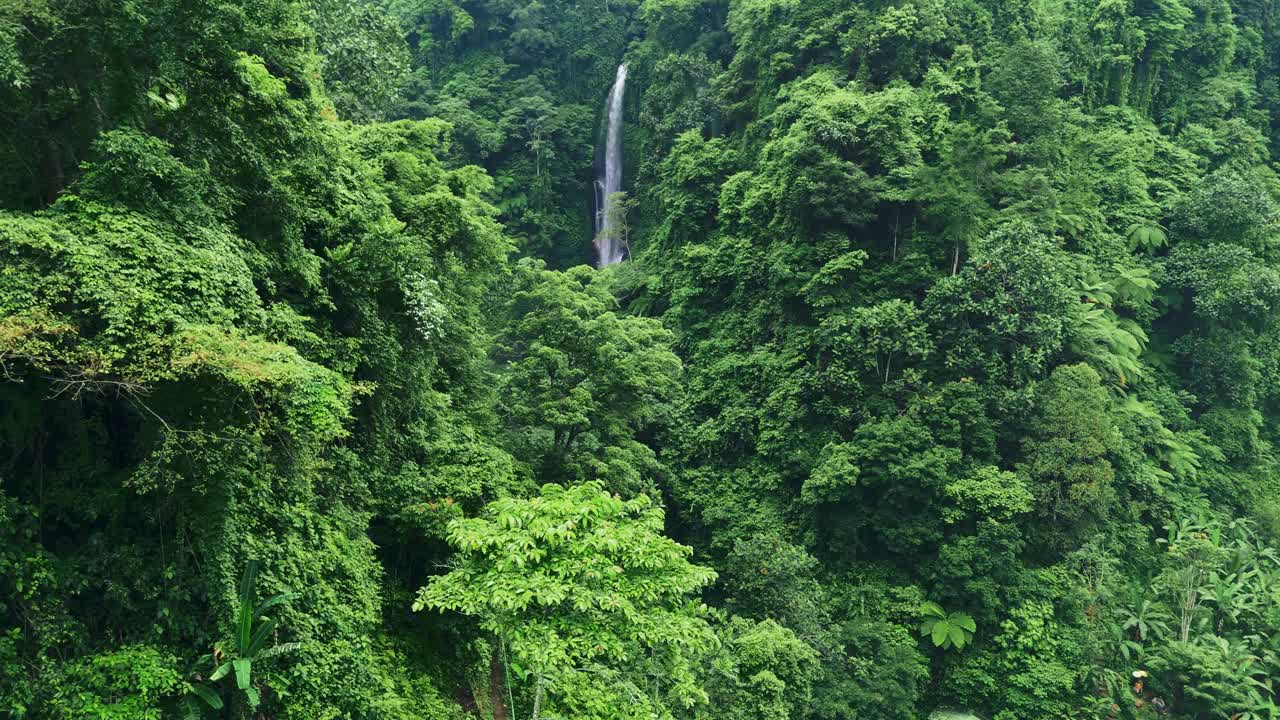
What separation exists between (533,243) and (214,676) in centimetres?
2803

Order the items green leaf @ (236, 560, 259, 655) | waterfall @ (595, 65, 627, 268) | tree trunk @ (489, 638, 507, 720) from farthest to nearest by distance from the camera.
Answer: waterfall @ (595, 65, 627, 268), tree trunk @ (489, 638, 507, 720), green leaf @ (236, 560, 259, 655)

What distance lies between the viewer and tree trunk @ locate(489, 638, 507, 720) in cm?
1234

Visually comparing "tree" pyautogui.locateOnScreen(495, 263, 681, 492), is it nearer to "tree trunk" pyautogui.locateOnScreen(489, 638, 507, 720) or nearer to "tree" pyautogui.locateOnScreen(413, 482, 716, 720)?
"tree trunk" pyautogui.locateOnScreen(489, 638, 507, 720)

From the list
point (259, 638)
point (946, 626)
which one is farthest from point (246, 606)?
point (946, 626)

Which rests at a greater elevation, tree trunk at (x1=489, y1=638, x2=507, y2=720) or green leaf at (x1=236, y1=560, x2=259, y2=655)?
green leaf at (x1=236, y1=560, x2=259, y2=655)

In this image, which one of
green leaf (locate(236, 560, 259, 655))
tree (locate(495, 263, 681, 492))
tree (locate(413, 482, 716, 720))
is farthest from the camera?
tree (locate(495, 263, 681, 492))

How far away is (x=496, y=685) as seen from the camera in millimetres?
13016

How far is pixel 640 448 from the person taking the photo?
18516mm

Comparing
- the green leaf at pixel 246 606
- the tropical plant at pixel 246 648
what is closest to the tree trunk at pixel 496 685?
the tropical plant at pixel 246 648

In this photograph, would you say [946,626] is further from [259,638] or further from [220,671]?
[220,671]

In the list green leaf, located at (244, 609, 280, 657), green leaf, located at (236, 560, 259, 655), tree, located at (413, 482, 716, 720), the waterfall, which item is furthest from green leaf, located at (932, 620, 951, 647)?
the waterfall

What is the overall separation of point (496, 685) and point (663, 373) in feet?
29.5

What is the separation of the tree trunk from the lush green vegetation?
5.3 inches

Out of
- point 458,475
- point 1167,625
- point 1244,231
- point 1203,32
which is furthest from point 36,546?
point 1203,32
